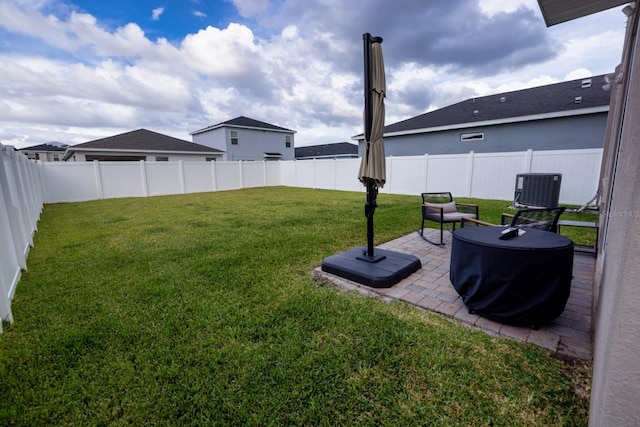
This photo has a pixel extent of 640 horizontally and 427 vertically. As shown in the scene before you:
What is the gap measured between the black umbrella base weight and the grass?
13.7 inches

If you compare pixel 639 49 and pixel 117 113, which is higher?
pixel 117 113

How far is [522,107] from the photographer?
43.4 ft

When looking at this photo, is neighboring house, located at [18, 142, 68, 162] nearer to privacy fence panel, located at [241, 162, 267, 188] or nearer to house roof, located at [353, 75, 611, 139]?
privacy fence panel, located at [241, 162, 267, 188]

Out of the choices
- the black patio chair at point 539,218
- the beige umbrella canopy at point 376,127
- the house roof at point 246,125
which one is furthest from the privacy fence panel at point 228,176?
the black patio chair at point 539,218

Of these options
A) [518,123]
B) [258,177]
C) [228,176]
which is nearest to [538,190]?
[518,123]

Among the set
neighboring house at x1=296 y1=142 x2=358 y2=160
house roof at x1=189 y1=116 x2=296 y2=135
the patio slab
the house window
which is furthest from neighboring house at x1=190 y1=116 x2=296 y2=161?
the patio slab

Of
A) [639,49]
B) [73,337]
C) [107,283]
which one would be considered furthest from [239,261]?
[639,49]

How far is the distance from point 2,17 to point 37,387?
7.22 m

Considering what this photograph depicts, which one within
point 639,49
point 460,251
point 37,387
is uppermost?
point 639,49

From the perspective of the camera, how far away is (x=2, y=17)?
5.20 meters

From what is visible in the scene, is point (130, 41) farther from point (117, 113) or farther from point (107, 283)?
point (117, 113)

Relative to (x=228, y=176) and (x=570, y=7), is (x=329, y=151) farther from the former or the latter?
(x=570, y=7)

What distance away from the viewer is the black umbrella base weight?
3193 mm

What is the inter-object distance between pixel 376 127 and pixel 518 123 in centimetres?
1358
